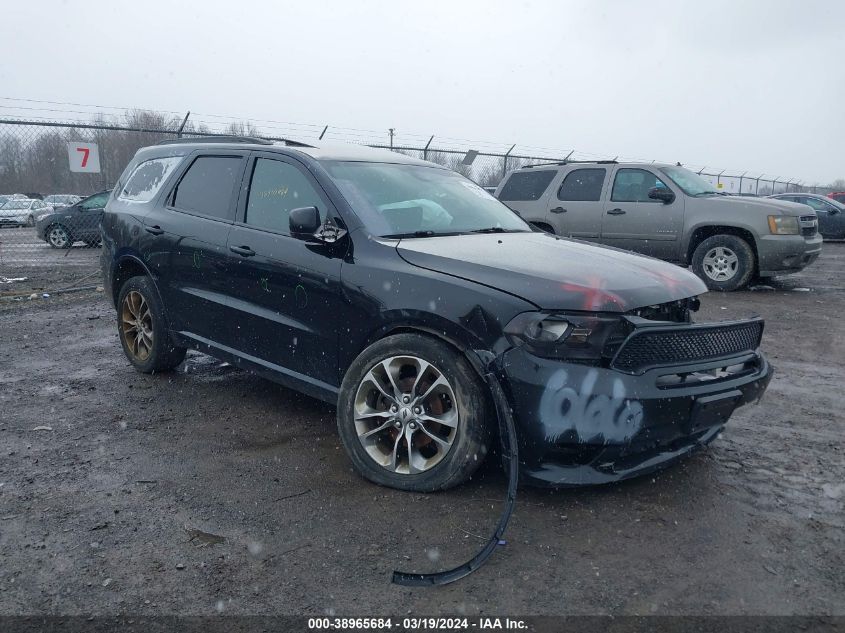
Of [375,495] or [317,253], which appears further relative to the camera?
[317,253]

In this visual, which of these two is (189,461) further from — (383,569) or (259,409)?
(383,569)

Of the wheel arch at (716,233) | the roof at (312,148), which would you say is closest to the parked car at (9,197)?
→ the roof at (312,148)

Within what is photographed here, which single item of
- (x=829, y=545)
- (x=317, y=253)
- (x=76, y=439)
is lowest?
(x=76, y=439)

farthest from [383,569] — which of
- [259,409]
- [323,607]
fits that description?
[259,409]

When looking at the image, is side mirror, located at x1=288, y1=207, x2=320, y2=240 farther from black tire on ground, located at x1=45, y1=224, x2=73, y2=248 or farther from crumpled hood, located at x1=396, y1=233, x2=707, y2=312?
black tire on ground, located at x1=45, y1=224, x2=73, y2=248

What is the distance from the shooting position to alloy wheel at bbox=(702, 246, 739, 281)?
9891mm

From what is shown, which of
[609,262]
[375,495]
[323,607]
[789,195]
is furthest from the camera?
[789,195]

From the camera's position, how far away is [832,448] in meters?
3.95

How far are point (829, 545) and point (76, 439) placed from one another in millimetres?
3997

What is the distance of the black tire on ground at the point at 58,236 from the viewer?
1700cm

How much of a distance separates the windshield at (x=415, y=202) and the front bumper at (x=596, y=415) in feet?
4.09

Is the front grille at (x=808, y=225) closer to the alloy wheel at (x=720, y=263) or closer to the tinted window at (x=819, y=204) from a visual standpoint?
the alloy wheel at (x=720, y=263)

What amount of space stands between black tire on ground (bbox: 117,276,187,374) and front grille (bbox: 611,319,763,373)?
3.44 meters

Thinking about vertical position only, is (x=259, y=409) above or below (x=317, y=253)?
below
